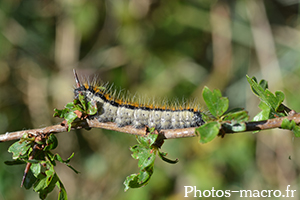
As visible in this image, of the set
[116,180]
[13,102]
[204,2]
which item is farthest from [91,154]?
[204,2]

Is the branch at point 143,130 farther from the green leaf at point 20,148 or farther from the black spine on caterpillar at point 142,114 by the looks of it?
the black spine on caterpillar at point 142,114

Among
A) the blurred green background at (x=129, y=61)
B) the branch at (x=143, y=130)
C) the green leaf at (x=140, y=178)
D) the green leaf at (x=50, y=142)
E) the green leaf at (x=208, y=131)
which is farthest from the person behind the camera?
the blurred green background at (x=129, y=61)

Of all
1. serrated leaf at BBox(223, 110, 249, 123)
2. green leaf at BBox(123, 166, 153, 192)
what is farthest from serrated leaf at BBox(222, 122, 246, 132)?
green leaf at BBox(123, 166, 153, 192)

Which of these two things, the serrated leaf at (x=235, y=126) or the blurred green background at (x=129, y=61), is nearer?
the serrated leaf at (x=235, y=126)

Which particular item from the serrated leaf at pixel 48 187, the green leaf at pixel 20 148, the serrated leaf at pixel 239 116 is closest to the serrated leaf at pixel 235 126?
the serrated leaf at pixel 239 116

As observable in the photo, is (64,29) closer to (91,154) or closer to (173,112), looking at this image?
(91,154)

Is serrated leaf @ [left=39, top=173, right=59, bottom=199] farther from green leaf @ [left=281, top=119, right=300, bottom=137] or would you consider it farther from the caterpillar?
green leaf @ [left=281, top=119, right=300, bottom=137]

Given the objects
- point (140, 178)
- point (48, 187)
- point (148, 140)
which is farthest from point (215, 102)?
point (48, 187)
